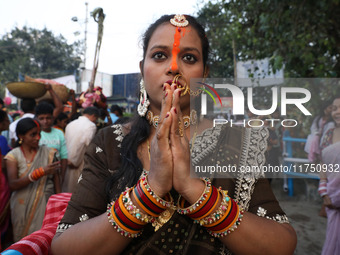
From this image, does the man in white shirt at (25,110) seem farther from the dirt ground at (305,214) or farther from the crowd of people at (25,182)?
the dirt ground at (305,214)

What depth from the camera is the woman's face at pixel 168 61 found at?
4.18ft

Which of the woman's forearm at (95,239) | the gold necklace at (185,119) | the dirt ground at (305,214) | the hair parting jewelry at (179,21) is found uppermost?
the hair parting jewelry at (179,21)

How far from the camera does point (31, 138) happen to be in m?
3.09

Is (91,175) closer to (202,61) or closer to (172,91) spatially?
(172,91)

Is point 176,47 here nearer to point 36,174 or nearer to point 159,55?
point 159,55

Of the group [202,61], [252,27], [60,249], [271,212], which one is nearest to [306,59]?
[252,27]

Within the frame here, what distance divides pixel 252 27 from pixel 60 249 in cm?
524

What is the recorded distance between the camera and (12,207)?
9.81 feet

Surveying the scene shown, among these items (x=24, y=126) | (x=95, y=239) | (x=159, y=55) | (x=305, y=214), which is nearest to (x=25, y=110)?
(x=24, y=126)

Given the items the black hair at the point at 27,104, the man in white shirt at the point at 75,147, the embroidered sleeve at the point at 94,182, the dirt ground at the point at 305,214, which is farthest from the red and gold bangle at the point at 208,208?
the black hair at the point at 27,104

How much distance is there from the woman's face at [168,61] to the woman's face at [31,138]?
2.29 meters

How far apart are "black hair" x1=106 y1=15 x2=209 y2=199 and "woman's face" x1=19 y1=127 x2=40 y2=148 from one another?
2.08 meters

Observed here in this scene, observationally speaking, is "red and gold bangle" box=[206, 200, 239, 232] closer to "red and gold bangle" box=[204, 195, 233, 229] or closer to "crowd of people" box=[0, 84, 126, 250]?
"red and gold bangle" box=[204, 195, 233, 229]

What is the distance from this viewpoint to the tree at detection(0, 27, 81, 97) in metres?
30.3
